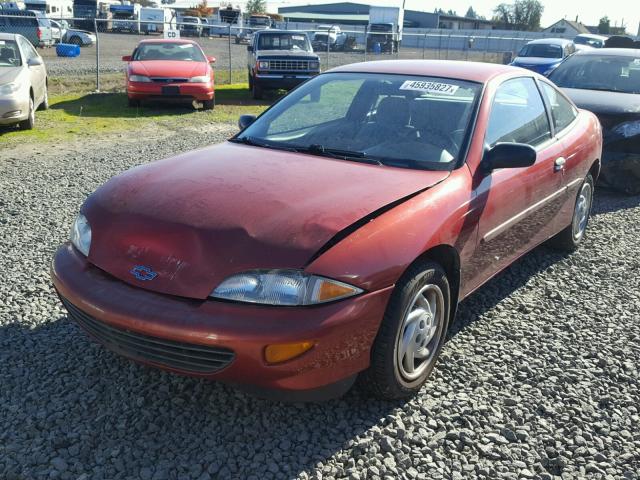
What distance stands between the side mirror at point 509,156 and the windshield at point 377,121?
192 mm

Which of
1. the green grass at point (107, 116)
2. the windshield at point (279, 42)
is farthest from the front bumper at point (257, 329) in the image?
the windshield at point (279, 42)

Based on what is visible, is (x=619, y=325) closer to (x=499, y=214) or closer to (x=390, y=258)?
(x=499, y=214)

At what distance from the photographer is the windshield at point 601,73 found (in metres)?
8.05

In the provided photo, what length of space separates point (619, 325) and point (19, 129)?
9.74 m

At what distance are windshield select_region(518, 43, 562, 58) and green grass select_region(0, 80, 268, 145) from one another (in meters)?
9.40

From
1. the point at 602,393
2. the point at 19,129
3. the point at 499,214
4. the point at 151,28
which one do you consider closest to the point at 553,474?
the point at 602,393

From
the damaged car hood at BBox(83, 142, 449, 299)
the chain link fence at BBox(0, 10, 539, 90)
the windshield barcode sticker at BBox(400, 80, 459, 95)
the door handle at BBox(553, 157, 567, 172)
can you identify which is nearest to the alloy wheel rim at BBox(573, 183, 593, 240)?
the door handle at BBox(553, 157, 567, 172)

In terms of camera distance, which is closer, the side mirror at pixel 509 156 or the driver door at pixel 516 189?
the side mirror at pixel 509 156

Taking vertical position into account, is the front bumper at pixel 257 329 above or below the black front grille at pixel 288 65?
below

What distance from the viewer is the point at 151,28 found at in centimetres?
4778

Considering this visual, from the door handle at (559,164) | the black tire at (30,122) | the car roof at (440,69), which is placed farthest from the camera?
the black tire at (30,122)

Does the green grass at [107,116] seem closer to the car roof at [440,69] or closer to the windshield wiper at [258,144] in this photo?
the windshield wiper at [258,144]

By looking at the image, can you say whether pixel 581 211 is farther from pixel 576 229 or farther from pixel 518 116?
pixel 518 116

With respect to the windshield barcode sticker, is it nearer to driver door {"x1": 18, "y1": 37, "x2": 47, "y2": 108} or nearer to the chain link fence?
driver door {"x1": 18, "y1": 37, "x2": 47, "y2": 108}
